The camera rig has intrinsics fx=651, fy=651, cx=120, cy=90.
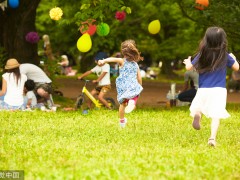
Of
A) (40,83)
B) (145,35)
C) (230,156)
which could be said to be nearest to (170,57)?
(145,35)

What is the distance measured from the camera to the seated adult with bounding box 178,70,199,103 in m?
17.4

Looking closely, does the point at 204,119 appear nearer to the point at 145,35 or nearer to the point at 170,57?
the point at 170,57

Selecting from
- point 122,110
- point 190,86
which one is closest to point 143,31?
point 190,86

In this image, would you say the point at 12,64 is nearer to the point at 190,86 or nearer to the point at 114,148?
the point at 190,86

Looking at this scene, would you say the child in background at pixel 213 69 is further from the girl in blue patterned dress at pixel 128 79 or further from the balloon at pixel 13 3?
the balloon at pixel 13 3

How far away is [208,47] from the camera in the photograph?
9.84 meters

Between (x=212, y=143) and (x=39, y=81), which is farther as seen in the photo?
(x=39, y=81)

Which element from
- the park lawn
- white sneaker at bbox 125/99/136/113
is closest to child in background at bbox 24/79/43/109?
the park lawn

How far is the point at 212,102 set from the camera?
9844 millimetres

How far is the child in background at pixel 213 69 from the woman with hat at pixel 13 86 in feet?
21.7

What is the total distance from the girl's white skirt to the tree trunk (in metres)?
10.9

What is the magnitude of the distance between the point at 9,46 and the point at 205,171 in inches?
541

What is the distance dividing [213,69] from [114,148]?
196 centimetres

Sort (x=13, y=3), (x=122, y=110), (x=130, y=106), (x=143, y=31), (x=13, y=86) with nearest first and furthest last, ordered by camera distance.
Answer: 1. (x=130, y=106)
2. (x=122, y=110)
3. (x=13, y=86)
4. (x=13, y=3)
5. (x=143, y=31)
